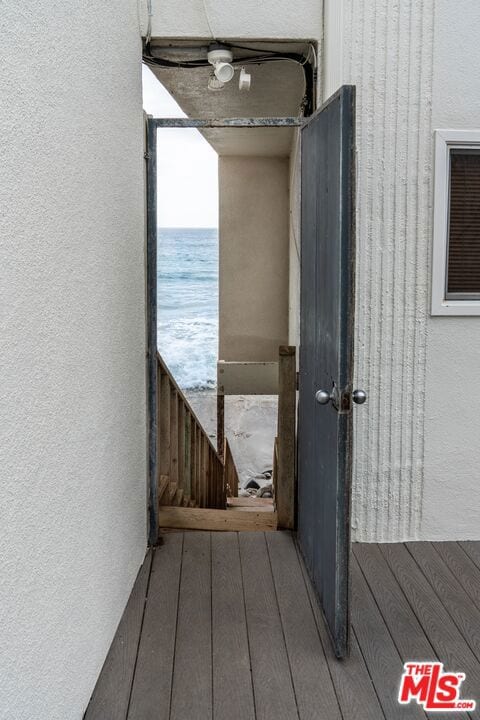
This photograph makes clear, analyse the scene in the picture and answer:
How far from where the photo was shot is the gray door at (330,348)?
8.84ft

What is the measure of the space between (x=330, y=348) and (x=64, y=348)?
110 centimetres

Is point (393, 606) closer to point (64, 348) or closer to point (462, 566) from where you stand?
point (462, 566)

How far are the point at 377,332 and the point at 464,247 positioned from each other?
0.62 meters

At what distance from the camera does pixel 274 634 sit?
2.98 meters

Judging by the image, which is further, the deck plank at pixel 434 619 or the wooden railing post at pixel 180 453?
→ the wooden railing post at pixel 180 453

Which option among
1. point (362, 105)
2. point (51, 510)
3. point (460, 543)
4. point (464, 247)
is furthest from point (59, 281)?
point (460, 543)

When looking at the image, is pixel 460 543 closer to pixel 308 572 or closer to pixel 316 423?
pixel 308 572

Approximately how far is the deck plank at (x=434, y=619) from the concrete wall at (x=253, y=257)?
5.41m

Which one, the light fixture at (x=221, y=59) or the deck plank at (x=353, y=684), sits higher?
the light fixture at (x=221, y=59)

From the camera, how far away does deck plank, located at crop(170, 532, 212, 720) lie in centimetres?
251

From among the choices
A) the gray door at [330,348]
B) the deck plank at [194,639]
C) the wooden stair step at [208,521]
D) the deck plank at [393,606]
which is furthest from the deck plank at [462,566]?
the deck plank at [194,639]

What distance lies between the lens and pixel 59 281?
2.17 m

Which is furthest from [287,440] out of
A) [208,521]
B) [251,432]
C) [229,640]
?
[251,432]

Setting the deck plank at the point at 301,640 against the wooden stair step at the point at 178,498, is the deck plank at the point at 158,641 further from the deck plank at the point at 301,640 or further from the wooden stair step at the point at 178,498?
the wooden stair step at the point at 178,498
